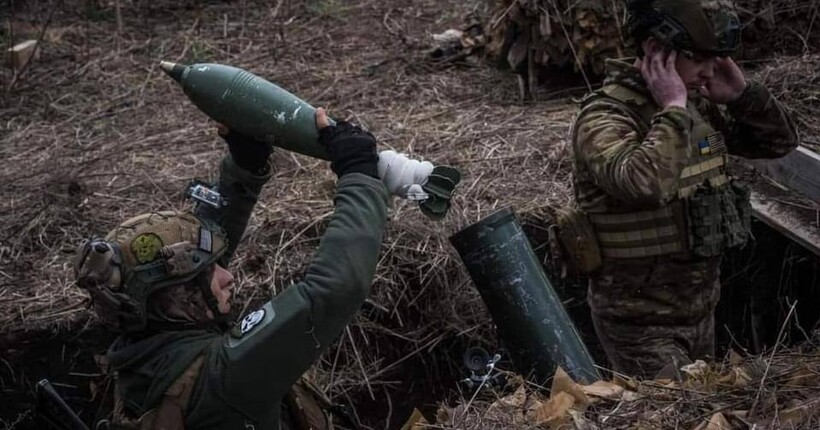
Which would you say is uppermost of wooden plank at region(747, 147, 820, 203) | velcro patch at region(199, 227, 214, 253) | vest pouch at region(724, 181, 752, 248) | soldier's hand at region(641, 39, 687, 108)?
soldier's hand at region(641, 39, 687, 108)

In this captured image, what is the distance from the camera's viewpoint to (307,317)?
114 inches

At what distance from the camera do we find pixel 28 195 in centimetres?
640

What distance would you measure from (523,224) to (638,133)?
70.4 inches

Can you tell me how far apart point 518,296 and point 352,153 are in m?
1.29

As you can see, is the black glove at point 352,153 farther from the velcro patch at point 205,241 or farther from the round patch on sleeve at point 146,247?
the round patch on sleeve at point 146,247

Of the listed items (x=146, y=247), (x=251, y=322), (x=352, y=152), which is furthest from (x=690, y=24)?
(x=146, y=247)

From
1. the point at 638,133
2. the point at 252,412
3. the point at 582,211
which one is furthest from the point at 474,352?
the point at 252,412

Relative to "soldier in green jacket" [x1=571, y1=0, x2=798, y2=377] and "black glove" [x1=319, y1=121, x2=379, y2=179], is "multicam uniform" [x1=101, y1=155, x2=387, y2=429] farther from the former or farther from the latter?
"soldier in green jacket" [x1=571, y1=0, x2=798, y2=377]

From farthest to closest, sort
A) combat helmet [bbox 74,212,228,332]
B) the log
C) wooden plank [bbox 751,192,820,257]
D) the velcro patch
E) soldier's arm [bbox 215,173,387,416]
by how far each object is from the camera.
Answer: the log
wooden plank [bbox 751,192,820,257]
the velcro patch
combat helmet [bbox 74,212,228,332]
soldier's arm [bbox 215,173,387,416]

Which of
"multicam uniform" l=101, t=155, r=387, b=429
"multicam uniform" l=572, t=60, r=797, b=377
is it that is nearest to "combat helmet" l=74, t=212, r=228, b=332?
"multicam uniform" l=101, t=155, r=387, b=429

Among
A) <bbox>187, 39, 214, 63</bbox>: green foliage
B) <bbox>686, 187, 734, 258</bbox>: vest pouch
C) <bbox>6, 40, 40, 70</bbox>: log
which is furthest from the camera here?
<bbox>187, 39, 214, 63</bbox>: green foliage

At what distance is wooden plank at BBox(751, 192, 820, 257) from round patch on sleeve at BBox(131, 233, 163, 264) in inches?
121

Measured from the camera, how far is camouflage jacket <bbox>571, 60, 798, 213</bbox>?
3684 mm

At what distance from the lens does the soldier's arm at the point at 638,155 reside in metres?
3.67
